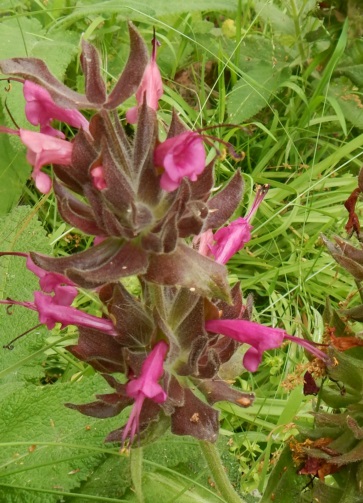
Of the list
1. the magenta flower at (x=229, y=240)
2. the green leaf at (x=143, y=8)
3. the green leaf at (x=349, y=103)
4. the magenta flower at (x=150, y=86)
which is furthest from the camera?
the green leaf at (x=349, y=103)

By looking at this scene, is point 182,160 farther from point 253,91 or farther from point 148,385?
point 253,91

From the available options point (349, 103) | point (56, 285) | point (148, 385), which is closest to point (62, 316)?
point (56, 285)

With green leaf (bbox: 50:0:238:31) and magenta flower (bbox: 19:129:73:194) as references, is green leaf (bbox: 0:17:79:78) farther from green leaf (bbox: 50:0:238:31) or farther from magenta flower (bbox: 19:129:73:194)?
magenta flower (bbox: 19:129:73:194)

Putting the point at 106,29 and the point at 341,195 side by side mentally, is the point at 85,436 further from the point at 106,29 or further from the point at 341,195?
the point at 106,29

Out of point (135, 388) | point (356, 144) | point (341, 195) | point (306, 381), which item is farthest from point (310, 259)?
point (135, 388)

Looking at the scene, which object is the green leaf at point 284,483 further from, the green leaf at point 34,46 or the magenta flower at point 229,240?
the green leaf at point 34,46

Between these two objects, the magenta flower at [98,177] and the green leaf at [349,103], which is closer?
the magenta flower at [98,177]

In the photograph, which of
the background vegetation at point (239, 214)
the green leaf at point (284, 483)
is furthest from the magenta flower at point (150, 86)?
the green leaf at point (284, 483)
